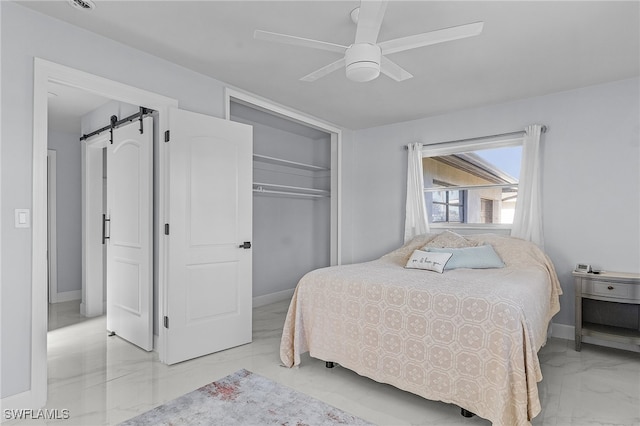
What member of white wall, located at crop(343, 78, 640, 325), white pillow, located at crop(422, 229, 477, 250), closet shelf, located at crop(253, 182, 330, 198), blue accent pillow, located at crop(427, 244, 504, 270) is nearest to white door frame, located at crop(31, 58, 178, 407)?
closet shelf, located at crop(253, 182, 330, 198)

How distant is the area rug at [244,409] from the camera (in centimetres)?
212

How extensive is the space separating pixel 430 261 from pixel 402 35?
73.5 inches

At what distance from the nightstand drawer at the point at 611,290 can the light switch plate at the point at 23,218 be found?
14.4ft

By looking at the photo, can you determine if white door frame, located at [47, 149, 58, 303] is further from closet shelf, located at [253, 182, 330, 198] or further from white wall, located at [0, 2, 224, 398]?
white wall, located at [0, 2, 224, 398]

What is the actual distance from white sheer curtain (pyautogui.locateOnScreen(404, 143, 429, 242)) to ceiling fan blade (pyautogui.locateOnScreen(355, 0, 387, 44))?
109 inches

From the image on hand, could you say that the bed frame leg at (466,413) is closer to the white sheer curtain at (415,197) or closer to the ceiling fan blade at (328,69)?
the ceiling fan blade at (328,69)

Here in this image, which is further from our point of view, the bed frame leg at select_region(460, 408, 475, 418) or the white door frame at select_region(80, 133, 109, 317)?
the white door frame at select_region(80, 133, 109, 317)

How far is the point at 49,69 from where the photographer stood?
2400 millimetres

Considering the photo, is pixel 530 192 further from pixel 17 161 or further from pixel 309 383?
pixel 17 161

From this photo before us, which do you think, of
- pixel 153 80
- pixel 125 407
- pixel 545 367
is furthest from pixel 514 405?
pixel 153 80

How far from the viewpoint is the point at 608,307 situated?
361 centimetres

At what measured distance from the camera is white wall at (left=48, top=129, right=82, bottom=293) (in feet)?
17.0

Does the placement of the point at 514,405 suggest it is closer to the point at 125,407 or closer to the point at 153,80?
the point at 125,407

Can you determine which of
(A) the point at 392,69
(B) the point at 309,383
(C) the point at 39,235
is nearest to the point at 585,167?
(A) the point at 392,69
